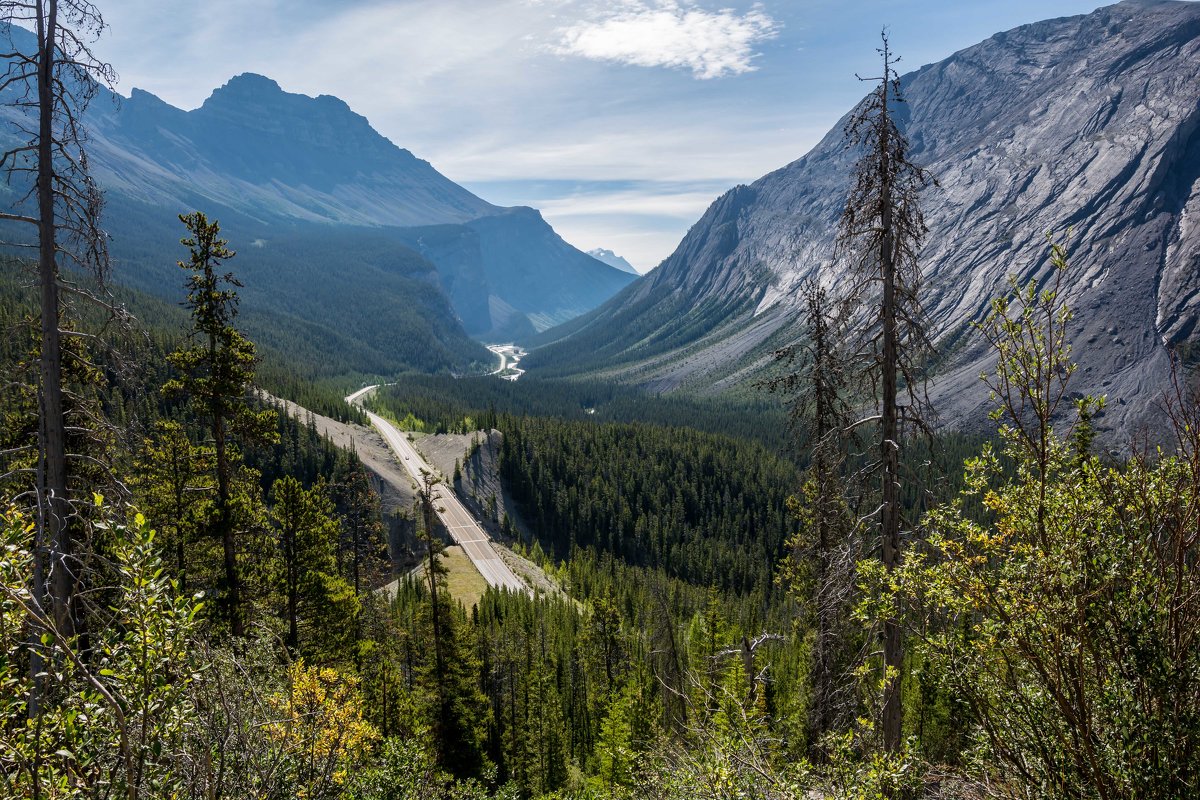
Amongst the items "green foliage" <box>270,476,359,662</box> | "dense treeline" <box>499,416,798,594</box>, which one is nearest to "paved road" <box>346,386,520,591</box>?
"dense treeline" <box>499,416,798,594</box>

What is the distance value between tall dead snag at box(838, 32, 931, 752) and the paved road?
42.7m

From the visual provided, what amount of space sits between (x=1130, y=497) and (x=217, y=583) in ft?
70.6

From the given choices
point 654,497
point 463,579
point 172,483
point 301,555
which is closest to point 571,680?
point 463,579

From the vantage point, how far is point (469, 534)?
3029 inches

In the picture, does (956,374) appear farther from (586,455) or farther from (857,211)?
(857,211)

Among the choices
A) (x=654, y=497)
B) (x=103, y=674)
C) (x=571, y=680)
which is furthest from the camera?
(x=654, y=497)

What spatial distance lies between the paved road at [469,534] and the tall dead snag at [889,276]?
42.7m

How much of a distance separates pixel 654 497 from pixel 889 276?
92474 millimetres

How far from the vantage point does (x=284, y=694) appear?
14062 millimetres

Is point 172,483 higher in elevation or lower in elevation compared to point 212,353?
lower

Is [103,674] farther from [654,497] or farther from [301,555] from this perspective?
[654,497]

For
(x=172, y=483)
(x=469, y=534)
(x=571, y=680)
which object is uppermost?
(x=172, y=483)

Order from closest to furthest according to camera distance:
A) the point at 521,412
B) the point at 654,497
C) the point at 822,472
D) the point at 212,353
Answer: the point at 822,472 → the point at 212,353 → the point at 654,497 → the point at 521,412

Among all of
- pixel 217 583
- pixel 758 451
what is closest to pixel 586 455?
pixel 758 451
